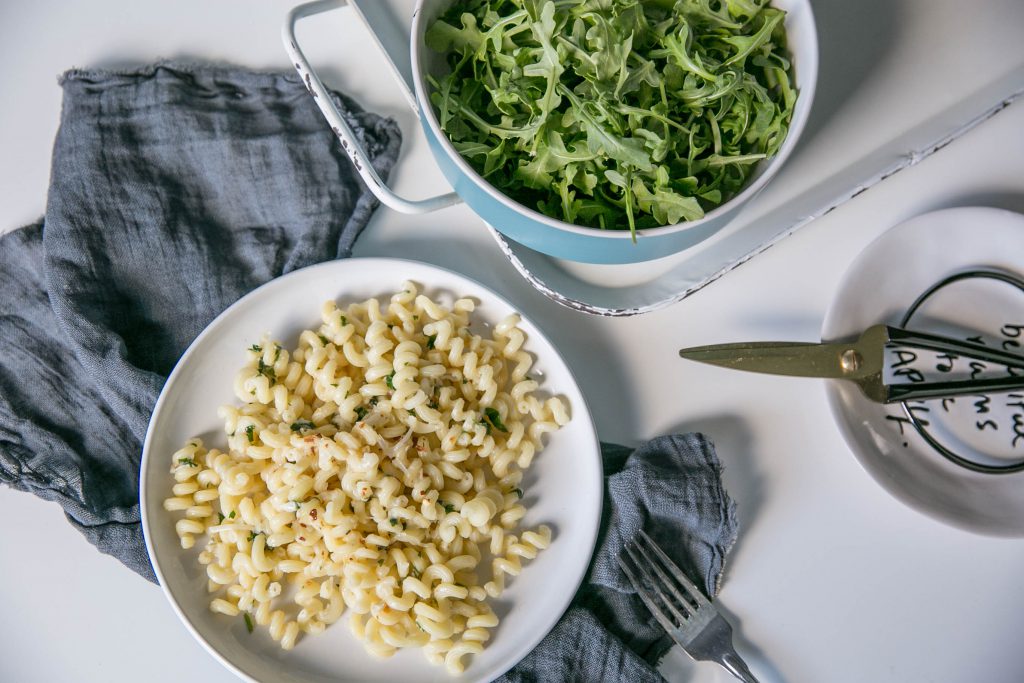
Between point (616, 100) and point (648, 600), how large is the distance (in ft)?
2.30

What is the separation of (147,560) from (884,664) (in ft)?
3.70

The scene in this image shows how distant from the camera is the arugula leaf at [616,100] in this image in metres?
0.85

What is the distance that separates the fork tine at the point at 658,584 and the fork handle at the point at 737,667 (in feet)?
0.25

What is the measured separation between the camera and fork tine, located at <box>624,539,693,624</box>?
3.65 feet

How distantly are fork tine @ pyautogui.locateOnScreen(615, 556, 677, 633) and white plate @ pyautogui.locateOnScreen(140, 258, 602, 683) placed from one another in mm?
61

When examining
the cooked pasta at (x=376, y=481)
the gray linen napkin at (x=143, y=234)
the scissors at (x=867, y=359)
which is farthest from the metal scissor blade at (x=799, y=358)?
the gray linen napkin at (x=143, y=234)

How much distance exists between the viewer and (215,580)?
1.10 m

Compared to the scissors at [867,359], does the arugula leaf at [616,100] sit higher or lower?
higher

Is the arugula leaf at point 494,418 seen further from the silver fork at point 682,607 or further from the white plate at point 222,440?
the silver fork at point 682,607

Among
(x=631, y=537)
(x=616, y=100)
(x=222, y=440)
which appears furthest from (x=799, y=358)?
(x=222, y=440)

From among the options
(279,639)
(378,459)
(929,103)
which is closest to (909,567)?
(929,103)

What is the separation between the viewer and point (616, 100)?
2.77 ft

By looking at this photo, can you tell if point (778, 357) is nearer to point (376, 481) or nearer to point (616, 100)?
point (616, 100)

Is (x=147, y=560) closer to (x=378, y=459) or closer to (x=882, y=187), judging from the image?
(x=378, y=459)
